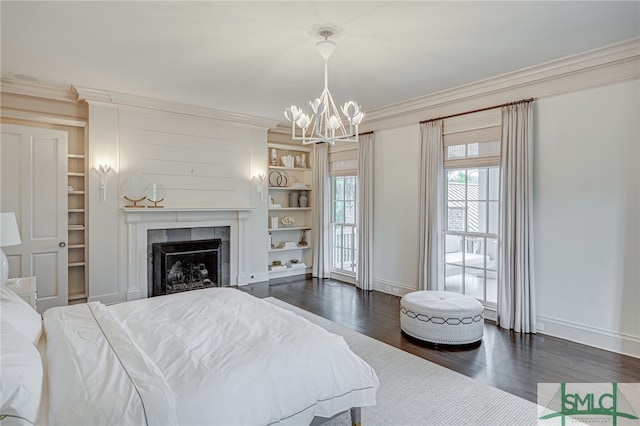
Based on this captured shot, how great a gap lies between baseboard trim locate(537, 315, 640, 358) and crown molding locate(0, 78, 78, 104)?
21.1ft

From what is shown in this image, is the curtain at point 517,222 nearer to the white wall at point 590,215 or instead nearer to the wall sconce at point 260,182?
the white wall at point 590,215

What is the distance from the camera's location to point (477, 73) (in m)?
4.20

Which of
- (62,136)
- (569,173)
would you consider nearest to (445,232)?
(569,173)

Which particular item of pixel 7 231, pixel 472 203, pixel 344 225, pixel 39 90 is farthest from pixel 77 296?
pixel 472 203

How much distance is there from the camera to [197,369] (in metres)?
1.81

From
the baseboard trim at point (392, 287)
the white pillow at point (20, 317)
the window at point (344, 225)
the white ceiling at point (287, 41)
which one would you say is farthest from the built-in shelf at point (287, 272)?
the white pillow at point (20, 317)

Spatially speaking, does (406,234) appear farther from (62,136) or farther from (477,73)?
(62,136)

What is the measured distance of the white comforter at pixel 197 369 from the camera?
153 cm

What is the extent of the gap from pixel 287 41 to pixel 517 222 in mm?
3140

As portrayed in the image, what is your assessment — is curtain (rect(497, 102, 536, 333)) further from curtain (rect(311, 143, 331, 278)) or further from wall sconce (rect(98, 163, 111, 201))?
wall sconce (rect(98, 163, 111, 201))

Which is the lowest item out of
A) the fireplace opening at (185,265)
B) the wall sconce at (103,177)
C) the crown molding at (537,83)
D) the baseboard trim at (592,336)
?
the baseboard trim at (592,336)

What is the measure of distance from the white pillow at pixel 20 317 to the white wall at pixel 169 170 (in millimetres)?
2694

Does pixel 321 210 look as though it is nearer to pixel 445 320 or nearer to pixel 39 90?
pixel 445 320

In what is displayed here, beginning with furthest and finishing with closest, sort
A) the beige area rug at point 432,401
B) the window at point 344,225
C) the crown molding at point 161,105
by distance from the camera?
1. the window at point 344,225
2. the crown molding at point 161,105
3. the beige area rug at point 432,401
